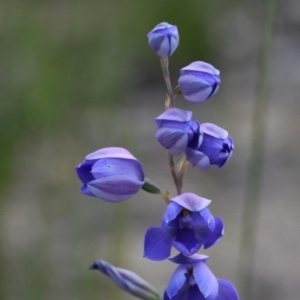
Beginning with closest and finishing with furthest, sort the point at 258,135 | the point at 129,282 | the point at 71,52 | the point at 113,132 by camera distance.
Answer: the point at 129,282, the point at 258,135, the point at 113,132, the point at 71,52

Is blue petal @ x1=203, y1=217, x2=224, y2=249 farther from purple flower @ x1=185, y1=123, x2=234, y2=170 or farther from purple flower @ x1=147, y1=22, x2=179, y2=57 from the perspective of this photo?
purple flower @ x1=147, y1=22, x2=179, y2=57

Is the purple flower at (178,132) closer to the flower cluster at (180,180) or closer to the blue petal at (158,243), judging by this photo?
the flower cluster at (180,180)

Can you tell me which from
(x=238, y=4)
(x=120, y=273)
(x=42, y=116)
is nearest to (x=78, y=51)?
(x=42, y=116)

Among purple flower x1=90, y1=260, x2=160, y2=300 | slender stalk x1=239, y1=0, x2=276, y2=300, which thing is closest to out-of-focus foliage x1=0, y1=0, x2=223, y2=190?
slender stalk x1=239, y1=0, x2=276, y2=300

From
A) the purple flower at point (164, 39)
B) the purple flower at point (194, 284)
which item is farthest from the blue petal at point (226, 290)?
the purple flower at point (164, 39)

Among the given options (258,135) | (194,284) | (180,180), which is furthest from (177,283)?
(258,135)

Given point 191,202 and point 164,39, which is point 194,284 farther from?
point 164,39
